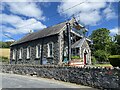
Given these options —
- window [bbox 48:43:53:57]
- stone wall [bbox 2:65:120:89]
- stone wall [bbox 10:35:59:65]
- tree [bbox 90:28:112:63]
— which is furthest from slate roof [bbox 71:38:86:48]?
tree [bbox 90:28:112:63]

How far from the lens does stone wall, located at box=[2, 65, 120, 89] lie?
1319cm

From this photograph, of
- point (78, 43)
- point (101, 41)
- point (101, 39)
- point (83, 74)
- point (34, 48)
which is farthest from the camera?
point (101, 39)

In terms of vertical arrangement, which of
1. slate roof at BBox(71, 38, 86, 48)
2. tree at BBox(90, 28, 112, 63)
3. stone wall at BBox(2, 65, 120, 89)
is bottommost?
stone wall at BBox(2, 65, 120, 89)

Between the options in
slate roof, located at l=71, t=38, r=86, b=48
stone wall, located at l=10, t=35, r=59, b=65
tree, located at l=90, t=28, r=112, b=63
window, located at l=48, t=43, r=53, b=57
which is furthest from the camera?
tree, located at l=90, t=28, r=112, b=63

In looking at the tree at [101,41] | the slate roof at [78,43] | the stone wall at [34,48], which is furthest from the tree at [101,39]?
the slate roof at [78,43]

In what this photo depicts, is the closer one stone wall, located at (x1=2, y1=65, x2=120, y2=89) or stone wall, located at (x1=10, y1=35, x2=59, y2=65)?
stone wall, located at (x1=2, y1=65, x2=120, y2=89)

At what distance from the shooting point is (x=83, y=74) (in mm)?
15984

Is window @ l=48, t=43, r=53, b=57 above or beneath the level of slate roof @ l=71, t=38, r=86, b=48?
beneath

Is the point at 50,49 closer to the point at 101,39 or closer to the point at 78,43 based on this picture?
the point at 78,43

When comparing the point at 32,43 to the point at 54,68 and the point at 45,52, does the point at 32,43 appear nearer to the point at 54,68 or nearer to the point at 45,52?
the point at 45,52

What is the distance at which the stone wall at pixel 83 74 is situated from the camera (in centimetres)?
1319

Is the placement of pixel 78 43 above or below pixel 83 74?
above

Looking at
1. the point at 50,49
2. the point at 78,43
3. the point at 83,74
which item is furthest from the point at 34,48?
the point at 83,74

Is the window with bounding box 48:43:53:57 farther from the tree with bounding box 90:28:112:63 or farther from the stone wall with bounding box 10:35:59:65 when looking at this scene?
the tree with bounding box 90:28:112:63
